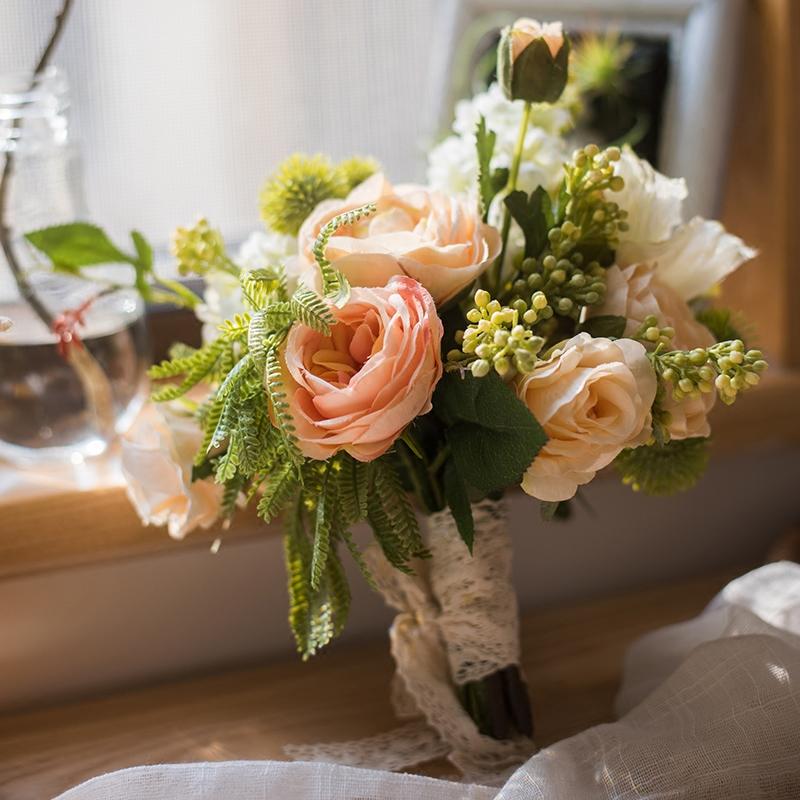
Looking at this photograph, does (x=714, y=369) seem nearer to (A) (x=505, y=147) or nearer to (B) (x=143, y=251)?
(A) (x=505, y=147)

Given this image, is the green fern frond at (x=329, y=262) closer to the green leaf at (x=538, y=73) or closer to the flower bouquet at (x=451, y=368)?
the flower bouquet at (x=451, y=368)

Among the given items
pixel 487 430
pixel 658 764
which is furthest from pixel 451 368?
pixel 658 764

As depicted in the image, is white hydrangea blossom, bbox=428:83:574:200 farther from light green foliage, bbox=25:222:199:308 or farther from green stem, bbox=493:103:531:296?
light green foliage, bbox=25:222:199:308

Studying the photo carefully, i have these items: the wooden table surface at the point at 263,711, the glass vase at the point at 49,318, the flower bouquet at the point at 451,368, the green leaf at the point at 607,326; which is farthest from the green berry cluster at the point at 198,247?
the wooden table surface at the point at 263,711

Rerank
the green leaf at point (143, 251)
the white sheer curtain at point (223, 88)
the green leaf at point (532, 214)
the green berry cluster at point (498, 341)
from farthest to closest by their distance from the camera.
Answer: the white sheer curtain at point (223, 88)
the green leaf at point (143, 251)
the green leaf at point (532, 214)
the green berry cluster at point (498, 341)

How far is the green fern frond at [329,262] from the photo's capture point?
51 centimetres

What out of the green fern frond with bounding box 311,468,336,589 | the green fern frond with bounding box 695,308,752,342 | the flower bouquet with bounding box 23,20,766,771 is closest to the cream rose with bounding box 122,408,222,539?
the flower bouquet with bounding box 23,20,766,771

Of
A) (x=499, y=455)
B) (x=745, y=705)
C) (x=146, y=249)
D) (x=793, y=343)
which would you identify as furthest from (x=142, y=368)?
(x=793, y=343)

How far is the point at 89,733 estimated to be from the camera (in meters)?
0.75

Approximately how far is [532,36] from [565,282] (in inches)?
5.6

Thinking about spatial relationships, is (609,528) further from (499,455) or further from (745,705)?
(499,455)

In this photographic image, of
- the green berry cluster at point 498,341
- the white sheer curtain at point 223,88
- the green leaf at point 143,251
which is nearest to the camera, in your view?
the green berry cluster at point 498,341

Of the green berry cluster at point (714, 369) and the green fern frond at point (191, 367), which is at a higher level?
the green berry cluster at point (714, 369)

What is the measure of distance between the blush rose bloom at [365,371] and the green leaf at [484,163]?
0.12m
